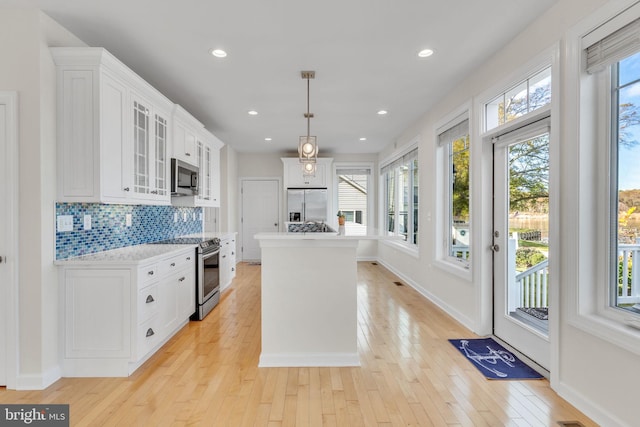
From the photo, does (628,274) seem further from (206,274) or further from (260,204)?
(260,204)

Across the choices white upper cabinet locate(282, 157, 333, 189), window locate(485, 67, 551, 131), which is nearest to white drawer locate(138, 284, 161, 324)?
window locate(485, 67, 551, 131)

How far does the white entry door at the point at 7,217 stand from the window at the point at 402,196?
13.9 feet

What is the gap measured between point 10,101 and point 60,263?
1.19 metres

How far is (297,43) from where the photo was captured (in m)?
2.78

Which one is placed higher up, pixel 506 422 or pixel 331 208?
pixel 331 208

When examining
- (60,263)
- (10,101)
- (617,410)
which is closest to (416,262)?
(617,410)

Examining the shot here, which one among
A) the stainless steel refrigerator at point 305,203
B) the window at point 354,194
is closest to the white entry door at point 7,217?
the stainless steel refrigerator at point 305,203

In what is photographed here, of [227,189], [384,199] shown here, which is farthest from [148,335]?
[384,199]

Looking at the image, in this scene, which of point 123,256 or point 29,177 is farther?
point 123,256

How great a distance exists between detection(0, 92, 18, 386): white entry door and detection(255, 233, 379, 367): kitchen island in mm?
1741

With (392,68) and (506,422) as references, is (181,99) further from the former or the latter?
(506,422)

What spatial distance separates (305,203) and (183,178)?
373cm

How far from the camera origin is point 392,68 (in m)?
3.28

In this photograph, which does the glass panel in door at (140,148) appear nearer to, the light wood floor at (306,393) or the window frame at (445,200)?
the light wood floor at (306,393)
